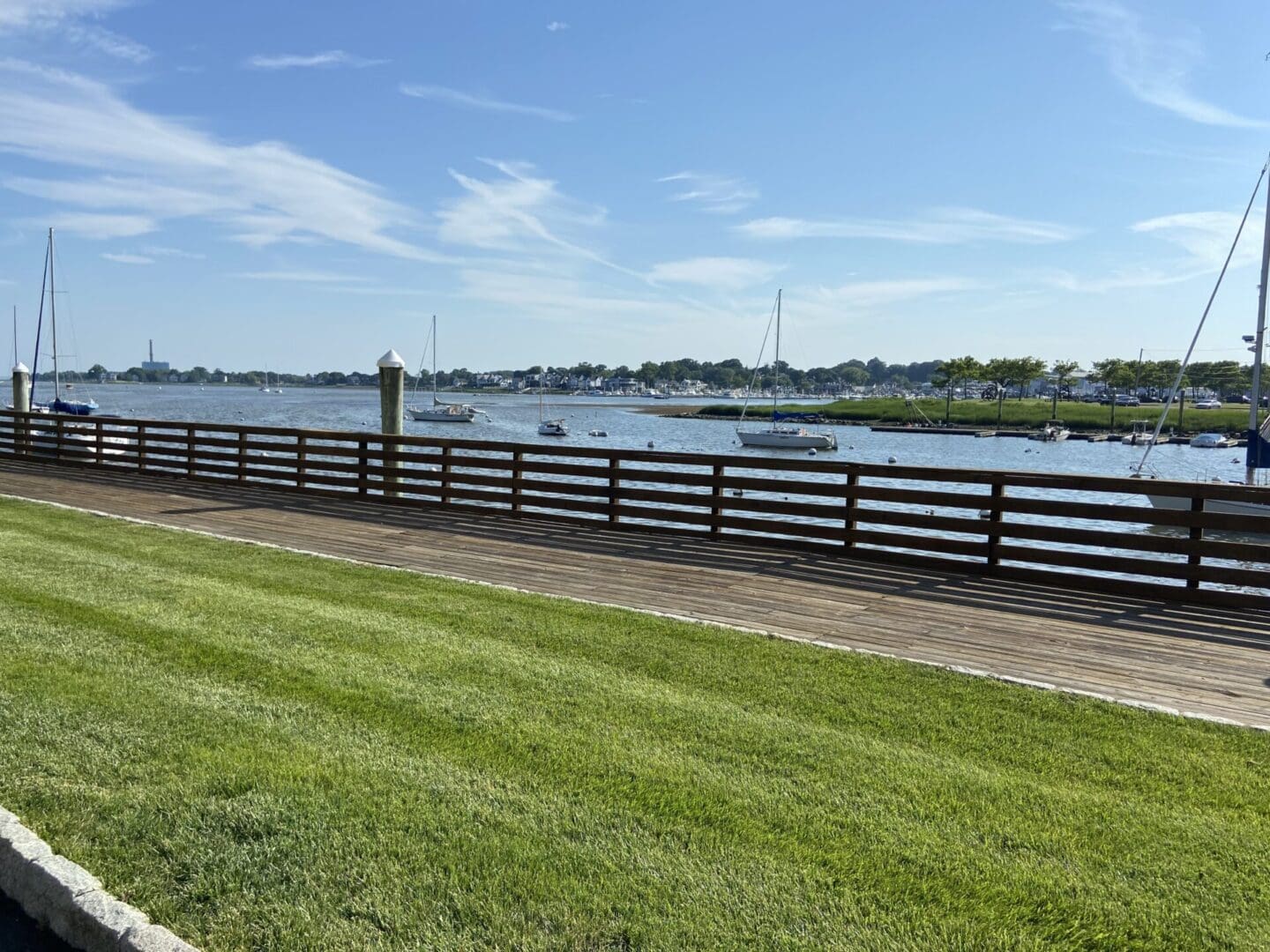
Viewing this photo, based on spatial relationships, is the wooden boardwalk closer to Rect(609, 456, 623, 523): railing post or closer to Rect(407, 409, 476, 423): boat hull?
Rect(609, 456, 623, 523): railing post

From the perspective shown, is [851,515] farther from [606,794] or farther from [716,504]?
[606,794]

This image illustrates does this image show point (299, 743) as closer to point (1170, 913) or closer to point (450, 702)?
point (450, 702)

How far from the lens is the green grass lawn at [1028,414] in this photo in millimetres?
96500

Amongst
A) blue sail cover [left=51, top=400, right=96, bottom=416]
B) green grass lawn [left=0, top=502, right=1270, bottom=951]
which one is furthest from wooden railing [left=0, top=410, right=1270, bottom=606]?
blue sail cover [left=51, top=400, right=96, bottom=416]

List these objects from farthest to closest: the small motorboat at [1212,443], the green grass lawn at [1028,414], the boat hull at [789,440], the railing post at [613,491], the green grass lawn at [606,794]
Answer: the green grass lawn at [1028,414], the small motorboat at [1212,443], the boat hull at [789,440], the railing post at [613,491], the green grass lawn at [606,794]

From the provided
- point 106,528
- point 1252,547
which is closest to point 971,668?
point 1252,547

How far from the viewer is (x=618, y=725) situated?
4.52 m

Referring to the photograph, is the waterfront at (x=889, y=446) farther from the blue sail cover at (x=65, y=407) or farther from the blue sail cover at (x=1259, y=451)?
the blue sail cover at (x=1259, y=451)

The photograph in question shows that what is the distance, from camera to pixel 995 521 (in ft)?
29.2

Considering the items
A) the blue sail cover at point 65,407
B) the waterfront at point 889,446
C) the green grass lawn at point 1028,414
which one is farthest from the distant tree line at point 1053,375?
the blue sail cover at point 65,407

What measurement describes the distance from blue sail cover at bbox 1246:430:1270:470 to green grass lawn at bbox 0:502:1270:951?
64.1 feet

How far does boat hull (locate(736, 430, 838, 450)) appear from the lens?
65812 millimetres

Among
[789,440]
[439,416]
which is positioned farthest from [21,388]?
[439,416]

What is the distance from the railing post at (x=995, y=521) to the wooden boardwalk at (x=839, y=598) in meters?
0.24
